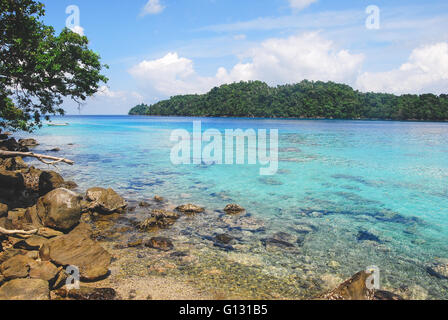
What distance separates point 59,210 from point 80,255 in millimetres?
2599

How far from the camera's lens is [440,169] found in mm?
24078

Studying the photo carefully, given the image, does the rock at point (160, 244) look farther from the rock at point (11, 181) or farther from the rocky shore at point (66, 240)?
the rock at point (11, 181)

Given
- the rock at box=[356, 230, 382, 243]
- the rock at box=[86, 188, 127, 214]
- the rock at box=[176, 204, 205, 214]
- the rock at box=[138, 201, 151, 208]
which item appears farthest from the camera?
the rock at box=[138, 201, 151, 208]

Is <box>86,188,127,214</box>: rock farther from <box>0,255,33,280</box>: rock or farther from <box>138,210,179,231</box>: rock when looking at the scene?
<box>0,255,33,280</box>: rock

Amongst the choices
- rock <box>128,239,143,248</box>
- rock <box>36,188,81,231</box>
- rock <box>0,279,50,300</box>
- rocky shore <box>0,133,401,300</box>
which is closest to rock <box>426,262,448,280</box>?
rocky shore <box>0,133,401,300</box>

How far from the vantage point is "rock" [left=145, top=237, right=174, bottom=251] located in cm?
869

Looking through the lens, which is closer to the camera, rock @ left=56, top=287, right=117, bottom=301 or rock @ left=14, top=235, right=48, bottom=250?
rock @ left=56, top=287, right=117, bottom=301

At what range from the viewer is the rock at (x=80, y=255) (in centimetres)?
686

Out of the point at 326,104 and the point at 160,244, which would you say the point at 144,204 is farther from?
the point at 326,104

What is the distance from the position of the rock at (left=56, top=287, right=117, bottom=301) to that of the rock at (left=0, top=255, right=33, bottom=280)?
3.24 ft

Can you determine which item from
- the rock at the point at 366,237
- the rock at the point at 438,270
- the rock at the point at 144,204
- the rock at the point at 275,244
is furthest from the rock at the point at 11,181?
the rock at the point at 438,270

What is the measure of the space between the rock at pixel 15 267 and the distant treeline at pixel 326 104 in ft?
554

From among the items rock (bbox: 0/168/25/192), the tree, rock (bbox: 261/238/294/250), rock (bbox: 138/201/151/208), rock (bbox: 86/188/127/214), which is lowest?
rock (bbox: 261/238/294/250)

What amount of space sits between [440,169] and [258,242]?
23.1 meters
